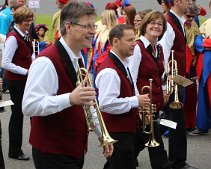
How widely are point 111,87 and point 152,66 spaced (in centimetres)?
94

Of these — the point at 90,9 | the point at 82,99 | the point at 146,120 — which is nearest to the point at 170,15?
the point at 146,120

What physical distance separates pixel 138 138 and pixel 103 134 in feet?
5.62

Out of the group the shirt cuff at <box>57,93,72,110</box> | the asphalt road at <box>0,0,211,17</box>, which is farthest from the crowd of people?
the asphalt road at <box>0,0,211,17</box>

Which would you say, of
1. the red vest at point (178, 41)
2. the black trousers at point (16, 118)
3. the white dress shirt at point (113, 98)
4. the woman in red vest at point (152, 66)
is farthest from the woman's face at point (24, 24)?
the white dress shirt at point (113, 98)

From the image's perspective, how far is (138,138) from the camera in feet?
17.1

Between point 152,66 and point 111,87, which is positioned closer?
point 111,87

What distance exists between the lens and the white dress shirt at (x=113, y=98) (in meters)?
4.43

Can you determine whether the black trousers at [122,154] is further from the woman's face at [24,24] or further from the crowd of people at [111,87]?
the woman's face at [24,24]

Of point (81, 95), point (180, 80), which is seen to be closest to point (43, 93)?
point (81, 95)

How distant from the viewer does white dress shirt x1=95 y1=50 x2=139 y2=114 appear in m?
4.43

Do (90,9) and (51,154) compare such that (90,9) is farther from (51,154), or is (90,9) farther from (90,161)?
(90,161)

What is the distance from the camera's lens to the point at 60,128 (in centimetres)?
340

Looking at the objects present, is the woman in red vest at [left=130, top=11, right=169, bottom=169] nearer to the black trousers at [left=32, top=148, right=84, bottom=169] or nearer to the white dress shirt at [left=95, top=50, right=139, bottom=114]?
the white dress shirt at [left=95, top=50, right=139, bottom=114]

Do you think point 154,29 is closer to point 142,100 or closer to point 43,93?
point 142,100
